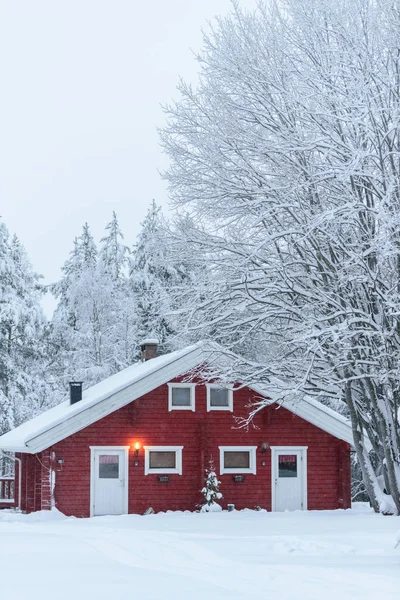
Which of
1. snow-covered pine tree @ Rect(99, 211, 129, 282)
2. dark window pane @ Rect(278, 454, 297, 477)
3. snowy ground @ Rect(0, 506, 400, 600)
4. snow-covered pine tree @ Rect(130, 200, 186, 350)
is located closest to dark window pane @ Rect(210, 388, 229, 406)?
dark window pane @ Rect(278, 454, 297, 477)

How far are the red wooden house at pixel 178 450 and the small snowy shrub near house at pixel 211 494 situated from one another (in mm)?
385

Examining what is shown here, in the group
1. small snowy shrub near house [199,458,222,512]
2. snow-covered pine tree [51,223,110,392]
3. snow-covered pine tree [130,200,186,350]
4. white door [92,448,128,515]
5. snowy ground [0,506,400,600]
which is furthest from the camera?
snow-covered pine tree [51,223,110,392]

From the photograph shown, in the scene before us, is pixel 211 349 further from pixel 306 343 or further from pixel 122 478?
pixel 122 478

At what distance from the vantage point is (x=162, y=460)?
27500 mm

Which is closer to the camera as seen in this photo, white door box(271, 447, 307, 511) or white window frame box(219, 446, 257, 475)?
white window frame box(219, 446, 257, 475)

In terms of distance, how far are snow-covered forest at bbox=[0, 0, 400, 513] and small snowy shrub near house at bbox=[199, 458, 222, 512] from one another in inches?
187

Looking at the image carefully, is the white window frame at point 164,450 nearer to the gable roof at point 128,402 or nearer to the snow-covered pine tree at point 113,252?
the gable roof at point 128,402

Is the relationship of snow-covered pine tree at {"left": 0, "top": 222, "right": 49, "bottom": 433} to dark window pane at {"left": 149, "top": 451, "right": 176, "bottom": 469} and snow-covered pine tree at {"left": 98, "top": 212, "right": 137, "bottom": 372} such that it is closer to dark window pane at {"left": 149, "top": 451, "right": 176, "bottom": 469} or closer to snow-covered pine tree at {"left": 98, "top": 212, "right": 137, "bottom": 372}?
snow-covered pine tree at {"left": 98, "top": 212, "right": 137, "bottom": 372}

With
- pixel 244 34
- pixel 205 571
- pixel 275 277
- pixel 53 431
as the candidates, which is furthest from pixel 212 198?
pixel 205 571

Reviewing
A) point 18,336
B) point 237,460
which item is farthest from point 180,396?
point 18,336

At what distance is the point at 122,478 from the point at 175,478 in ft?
5.13

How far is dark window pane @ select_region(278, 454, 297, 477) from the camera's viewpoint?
92.6 ft

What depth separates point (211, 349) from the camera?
75.0 feet

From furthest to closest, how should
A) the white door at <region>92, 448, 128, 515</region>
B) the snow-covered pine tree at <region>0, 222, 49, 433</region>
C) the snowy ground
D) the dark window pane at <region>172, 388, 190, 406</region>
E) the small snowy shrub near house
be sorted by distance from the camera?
the snow-covered pine tree at <region>0, 222, 49, 433</region>
the dark window pane at <region>172, 388, 190, 406</region>
the small snowy shrub near house
the white door at <region>92, 448, 128, 515</region>
the snowy ground
